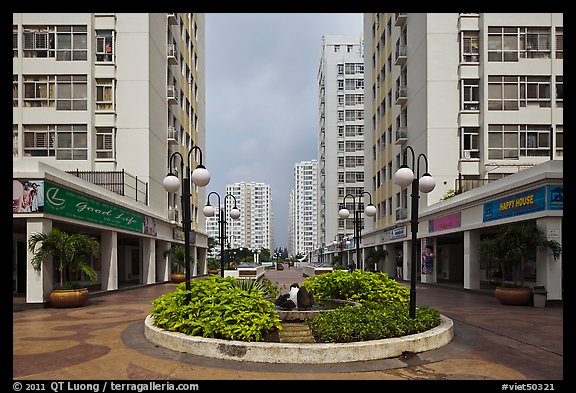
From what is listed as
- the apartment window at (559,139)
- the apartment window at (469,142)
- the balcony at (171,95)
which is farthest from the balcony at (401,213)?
the balcony at (171,95)

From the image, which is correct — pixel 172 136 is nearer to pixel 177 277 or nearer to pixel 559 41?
pixel 177 277

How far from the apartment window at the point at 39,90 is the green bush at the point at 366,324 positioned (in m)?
26.7

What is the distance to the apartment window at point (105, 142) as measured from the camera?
102 feet

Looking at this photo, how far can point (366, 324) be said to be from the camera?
908cm

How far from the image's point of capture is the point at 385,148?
41.4 meters

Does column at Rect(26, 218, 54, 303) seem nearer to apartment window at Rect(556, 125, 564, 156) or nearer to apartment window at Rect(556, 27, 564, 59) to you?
apartment window at Rect(556, 125, 564, 156)

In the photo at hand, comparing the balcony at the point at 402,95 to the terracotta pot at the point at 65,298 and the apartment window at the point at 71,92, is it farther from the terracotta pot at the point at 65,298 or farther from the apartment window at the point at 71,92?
the terracotta pot at the point at 65,298

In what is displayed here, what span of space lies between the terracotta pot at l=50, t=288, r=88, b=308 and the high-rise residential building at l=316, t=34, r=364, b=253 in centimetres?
6589

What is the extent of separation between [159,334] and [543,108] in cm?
2823

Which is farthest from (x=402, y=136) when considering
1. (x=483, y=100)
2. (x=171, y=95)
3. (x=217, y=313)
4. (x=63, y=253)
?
(x=217, y=313)

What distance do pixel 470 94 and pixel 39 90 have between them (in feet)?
89.8

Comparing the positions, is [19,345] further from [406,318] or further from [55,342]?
[406,318]
